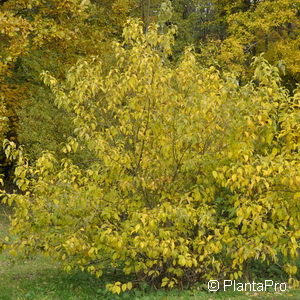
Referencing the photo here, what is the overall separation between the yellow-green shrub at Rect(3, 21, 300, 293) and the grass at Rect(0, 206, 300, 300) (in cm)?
36

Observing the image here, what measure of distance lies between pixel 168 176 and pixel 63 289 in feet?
9.63

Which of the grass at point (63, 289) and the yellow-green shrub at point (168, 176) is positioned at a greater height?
the yellow-green shrub at point (168, 176)

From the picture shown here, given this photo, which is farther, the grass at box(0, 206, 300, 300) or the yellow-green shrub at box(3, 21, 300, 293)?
the grass at box(0, 206, 300, 300)

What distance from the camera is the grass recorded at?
8.32 meters

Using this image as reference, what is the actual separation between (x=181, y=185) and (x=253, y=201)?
51.7 inches

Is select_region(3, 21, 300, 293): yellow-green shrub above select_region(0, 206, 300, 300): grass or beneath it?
above

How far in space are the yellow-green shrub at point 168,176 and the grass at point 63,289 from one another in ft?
1.18

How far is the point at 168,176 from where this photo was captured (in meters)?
8.48

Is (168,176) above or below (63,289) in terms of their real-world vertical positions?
above

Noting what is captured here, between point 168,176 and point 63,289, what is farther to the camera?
point 63,289

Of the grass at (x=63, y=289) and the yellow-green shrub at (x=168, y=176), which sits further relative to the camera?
the grass at (x=63, y=289)

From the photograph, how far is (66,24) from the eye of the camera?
54.7 ft

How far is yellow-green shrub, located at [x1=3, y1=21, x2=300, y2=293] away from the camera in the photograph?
7.67 metres

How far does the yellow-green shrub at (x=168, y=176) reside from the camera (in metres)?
7.67
